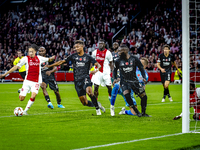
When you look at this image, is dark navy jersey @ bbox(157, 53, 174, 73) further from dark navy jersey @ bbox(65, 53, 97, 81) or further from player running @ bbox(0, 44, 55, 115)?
player running @ bbox(0, 44, 55, 115)

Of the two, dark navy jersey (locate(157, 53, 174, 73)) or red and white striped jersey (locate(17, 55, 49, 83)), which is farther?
dark navy jersey (locate(157, 53, 174, 73))

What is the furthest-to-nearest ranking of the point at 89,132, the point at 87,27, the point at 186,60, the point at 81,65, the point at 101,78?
the point at 87,27, the point at 101,78, the point at 81,65, the point at 89,132, the point at 186,60

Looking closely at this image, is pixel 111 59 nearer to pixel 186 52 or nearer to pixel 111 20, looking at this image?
pixel 186 52

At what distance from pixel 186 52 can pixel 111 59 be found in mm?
5838

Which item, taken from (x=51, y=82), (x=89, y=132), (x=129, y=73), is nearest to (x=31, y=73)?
(x=51, y=82)

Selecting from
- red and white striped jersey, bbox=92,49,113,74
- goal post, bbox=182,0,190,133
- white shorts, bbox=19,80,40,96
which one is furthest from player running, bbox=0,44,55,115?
goal post, bbox=182,0,190,133

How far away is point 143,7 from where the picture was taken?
109 ft

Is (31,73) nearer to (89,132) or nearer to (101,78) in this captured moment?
(101,78)

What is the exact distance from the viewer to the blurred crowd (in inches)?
1102

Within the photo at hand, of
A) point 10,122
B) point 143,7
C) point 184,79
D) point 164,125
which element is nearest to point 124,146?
point 184,79

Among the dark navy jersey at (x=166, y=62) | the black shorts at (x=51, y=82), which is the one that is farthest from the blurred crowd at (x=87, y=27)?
the black shorts at (x=51, y=82)

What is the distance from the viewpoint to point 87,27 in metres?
32.1

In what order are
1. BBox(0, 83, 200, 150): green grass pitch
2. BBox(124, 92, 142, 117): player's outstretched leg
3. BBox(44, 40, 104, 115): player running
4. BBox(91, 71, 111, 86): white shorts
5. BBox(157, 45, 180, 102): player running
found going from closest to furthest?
BBox(0, 83, 200, 150): green grass pitch → BBox(124, 92, 142, 117): player's outstretched leg → BBox(44, 40, 104, 115): player running → BBox(91, 71, 111, 86): white shorts → BBox(157, 45, 180, 102): player running

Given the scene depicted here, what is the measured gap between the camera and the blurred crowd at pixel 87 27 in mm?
28000
